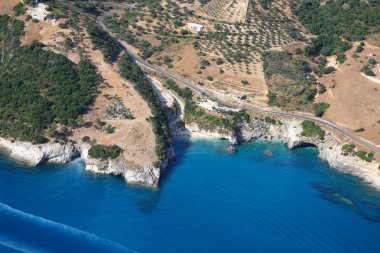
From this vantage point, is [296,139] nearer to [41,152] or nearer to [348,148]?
→ [348,148]

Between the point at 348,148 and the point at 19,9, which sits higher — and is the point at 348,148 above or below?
below

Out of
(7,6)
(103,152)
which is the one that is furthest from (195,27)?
(103,152)

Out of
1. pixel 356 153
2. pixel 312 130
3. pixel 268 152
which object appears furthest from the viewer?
pixel 312 130

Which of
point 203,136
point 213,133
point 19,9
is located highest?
point 19,9

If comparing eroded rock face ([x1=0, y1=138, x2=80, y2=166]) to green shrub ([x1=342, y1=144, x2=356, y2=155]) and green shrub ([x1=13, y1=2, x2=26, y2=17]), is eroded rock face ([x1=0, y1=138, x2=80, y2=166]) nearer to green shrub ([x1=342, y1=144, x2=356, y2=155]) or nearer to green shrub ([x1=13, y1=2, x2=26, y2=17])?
green shrub ([x1=13, y1=2, x2=26, y2=17])

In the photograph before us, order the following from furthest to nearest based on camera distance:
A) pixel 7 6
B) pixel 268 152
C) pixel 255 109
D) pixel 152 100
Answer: pixel 7 6
pixel 255 109
pixel 152 100
pixel 268 152

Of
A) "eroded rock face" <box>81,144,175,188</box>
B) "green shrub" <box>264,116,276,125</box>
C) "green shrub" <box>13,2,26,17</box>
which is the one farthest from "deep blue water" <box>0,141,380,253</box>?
"green shrub" <box>13,2,26,17</box>

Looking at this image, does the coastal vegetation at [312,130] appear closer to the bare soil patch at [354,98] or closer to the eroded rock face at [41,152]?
the bare soil patch at [354,98]
